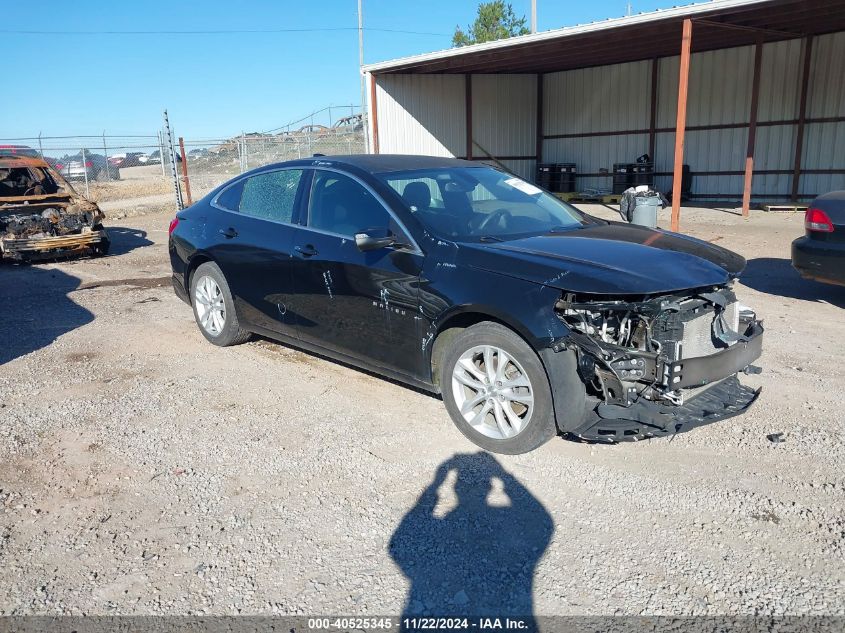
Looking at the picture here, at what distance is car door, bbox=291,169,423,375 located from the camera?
442 centimetres

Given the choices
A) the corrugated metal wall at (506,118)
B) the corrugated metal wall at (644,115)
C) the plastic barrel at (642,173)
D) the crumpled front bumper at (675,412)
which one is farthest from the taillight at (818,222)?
the corrugated metal wall at (506,118)

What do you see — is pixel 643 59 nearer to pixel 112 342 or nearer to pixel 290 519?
pixel 112 342

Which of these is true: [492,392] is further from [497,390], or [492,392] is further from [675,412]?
[675,412]

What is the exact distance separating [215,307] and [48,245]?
A: 21.3 feet

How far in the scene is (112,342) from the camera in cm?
660

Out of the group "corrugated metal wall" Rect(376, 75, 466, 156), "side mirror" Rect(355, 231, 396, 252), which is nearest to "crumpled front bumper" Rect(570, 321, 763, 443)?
"side mirror" Rect(355, 231, 396, 252)

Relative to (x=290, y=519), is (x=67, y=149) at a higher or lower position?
higher

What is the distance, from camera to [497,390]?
398 centimetres

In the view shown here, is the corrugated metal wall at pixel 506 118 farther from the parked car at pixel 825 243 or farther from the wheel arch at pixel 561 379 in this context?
the wheel arch at pixel 561 379

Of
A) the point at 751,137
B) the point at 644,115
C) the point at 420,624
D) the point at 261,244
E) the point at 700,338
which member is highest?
the point at 644,115

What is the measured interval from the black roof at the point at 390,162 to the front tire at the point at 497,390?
157 cm

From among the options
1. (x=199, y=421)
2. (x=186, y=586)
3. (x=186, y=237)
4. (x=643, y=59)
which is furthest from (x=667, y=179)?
(x=186, y=586)

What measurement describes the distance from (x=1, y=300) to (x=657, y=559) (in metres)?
8.40

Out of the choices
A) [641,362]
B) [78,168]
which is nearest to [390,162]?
[641,362]
